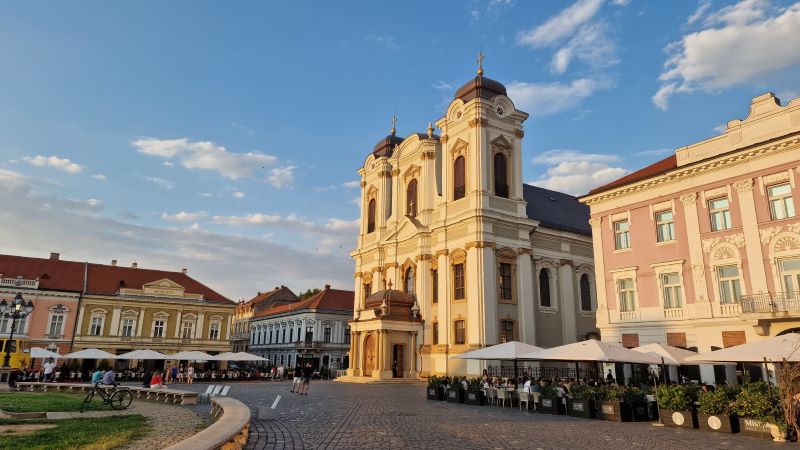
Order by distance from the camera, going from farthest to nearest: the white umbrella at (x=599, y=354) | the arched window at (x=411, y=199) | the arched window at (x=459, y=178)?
the arched window at (x=411, y=199), the arched window at (x=459, y=178), the white umbrella at (x=599, y=354)

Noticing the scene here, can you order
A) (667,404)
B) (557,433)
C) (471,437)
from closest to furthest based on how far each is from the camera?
Result: 1. (471,437)
2. (557,433)
3. (667,404)

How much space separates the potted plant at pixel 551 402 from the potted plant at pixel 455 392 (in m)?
4.09

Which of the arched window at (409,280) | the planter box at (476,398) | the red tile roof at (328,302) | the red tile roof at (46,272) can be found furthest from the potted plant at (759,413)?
the red tile roof at (46,272)

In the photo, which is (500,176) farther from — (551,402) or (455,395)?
(551,402)

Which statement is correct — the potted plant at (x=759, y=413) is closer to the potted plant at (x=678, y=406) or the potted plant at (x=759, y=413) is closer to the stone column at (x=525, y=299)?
the potted plant at (x=678, y=406)

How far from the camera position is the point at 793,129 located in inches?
850

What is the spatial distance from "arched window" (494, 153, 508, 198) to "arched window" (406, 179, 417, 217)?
8.03 m

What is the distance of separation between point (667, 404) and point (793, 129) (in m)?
13.8

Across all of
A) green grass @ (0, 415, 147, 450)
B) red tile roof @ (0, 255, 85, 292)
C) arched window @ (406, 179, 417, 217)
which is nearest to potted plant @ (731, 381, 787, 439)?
green grass @ (0, 415, 147, 450)

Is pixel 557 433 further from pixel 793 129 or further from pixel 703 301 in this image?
pixel 793 129

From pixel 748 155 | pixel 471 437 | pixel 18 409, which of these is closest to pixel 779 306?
pixel 748 155

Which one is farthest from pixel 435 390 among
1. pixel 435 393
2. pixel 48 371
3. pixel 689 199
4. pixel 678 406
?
pixel 48 371

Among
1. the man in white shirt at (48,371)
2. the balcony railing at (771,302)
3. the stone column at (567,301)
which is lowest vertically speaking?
the man in white shirt at (48,371)

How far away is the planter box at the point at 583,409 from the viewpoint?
17.0 m
